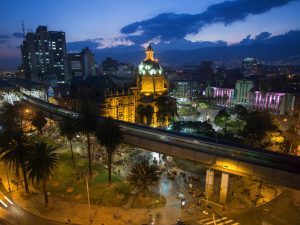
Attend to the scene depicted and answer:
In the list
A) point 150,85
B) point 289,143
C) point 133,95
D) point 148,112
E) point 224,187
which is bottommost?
point 224,187

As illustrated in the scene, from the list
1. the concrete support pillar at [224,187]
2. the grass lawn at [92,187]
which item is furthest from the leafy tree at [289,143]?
the grass lawn at [92,187]

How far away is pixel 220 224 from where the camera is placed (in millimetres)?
37875

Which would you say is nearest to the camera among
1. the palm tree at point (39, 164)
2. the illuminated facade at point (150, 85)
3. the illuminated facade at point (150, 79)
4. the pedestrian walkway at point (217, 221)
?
the pedestrian walkway at point (217, 221)

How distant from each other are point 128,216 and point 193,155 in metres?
15.3

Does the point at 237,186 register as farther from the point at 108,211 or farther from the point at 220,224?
the point at 108,211

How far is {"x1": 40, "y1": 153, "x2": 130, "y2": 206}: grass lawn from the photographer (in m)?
45.0

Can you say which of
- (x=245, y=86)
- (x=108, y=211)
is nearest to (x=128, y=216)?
(x=108, y=211)

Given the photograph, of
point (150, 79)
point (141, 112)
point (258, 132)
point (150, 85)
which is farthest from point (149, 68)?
point (258, 132)

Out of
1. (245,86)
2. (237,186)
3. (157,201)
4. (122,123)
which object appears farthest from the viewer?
(245,86)

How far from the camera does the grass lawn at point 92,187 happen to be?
4503 cm

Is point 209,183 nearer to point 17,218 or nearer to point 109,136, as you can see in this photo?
point 109,136

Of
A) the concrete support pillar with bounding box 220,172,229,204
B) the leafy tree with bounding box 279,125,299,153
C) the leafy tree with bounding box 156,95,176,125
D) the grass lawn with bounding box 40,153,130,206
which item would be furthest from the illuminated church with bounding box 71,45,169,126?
the concrete support pillar with bounding box 220,172,229,204

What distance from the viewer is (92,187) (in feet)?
162

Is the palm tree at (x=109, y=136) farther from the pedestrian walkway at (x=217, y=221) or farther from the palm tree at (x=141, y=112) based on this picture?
the palm tree at (x=141, y=112)
